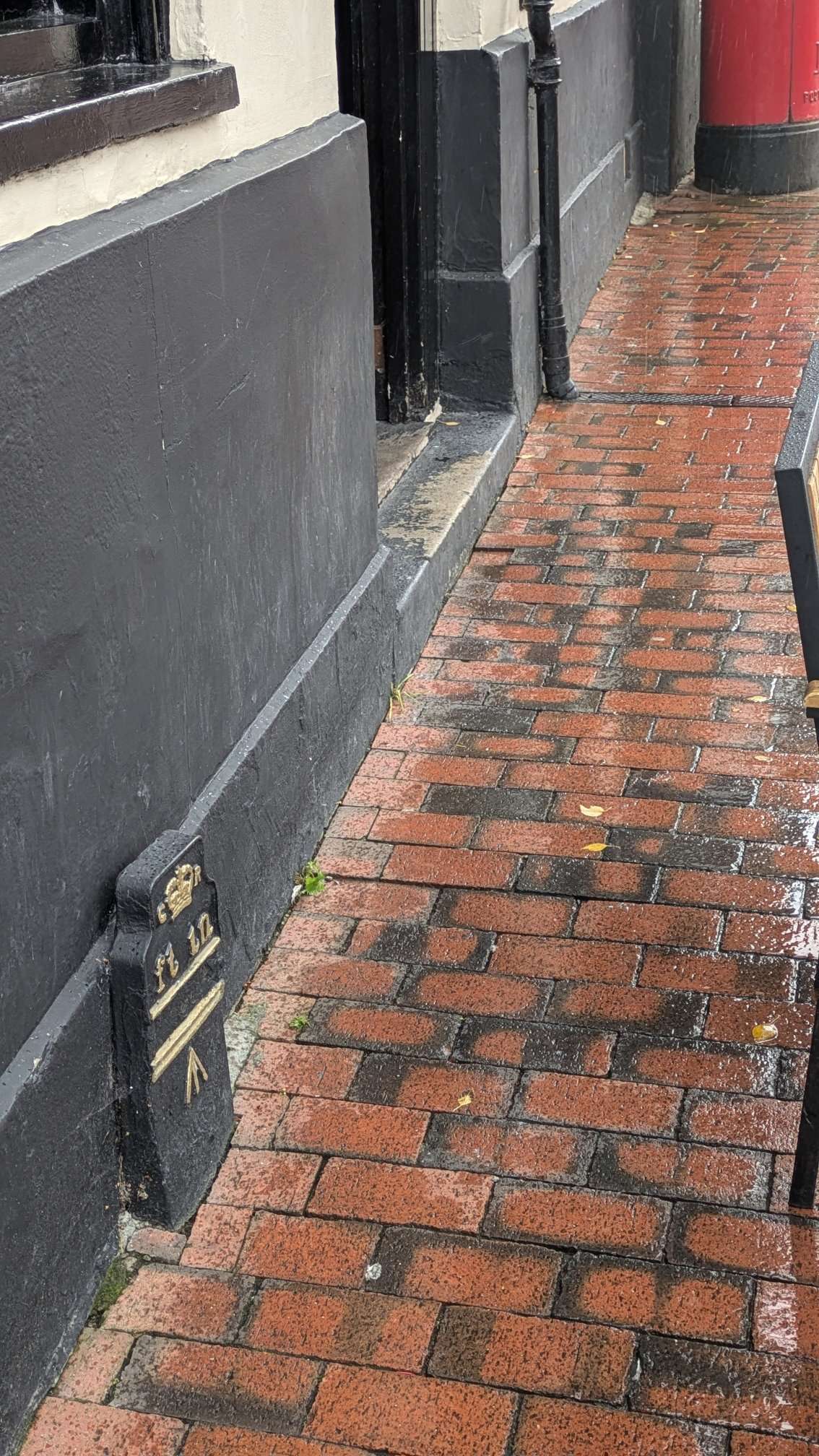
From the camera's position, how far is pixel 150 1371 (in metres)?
2.47

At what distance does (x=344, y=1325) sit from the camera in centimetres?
255

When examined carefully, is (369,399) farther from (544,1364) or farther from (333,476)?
(544,1364)

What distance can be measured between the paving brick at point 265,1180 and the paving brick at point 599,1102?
431mm

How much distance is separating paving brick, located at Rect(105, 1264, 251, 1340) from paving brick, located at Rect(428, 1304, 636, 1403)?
343mm

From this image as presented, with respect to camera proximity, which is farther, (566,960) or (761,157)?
(761,157)

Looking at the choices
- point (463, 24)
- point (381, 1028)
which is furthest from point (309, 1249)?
point (463, 24)

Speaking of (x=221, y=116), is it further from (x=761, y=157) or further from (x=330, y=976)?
(x=761, y=157)

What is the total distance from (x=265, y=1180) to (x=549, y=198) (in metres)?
4.69

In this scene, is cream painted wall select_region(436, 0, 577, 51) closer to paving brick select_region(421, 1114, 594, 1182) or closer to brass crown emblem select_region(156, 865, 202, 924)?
brass crown emblem select_region(156, 865, 202, 924)

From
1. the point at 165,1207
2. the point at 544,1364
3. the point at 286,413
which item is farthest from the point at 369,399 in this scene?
the point at 544,1364

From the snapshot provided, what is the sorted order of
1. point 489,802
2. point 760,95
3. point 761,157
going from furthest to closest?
point 761,157 → point 760,95 → point 489,802

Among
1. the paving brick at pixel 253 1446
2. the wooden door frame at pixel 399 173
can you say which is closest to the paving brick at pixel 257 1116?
the paving brick at pixel 253 1446

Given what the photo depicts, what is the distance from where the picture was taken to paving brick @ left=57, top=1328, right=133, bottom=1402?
2.45m

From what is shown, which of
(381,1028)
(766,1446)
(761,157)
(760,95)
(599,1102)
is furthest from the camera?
(761,157)
